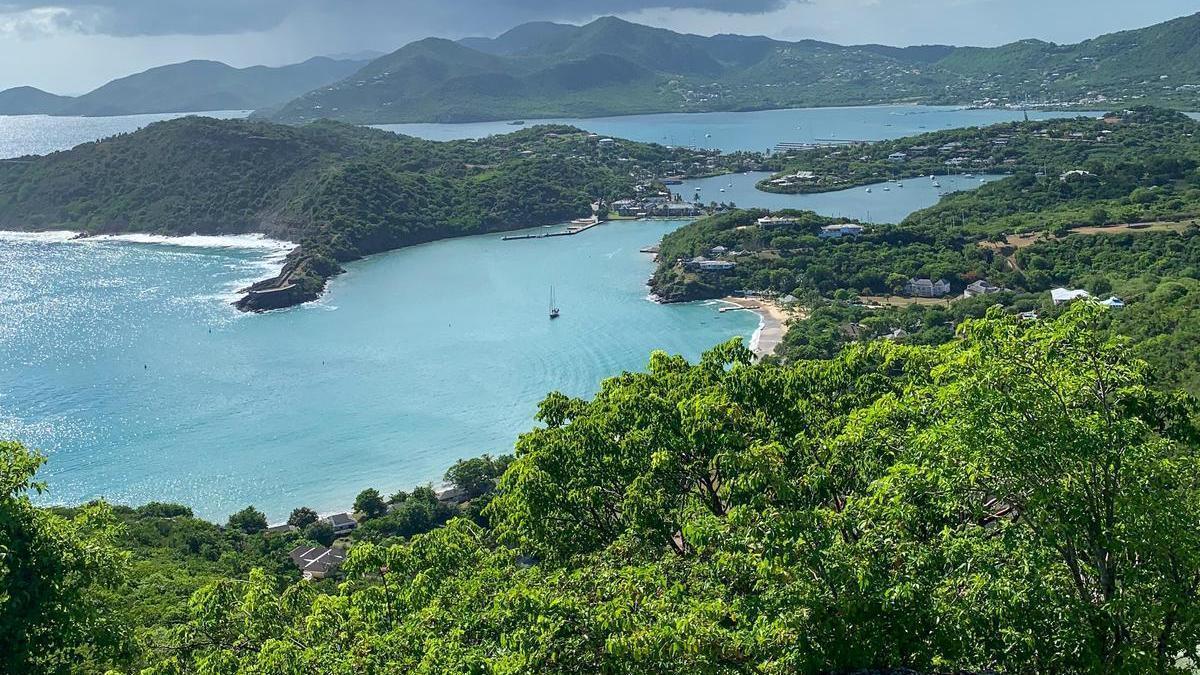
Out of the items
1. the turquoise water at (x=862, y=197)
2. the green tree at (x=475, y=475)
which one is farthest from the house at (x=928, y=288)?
the green tree at (x=475, y=475)

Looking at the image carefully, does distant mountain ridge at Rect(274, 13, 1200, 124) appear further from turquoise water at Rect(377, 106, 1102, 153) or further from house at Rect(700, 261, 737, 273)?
house at Rect(700, 261, 737, 273)

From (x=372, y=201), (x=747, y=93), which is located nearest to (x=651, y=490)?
(x=372, y=201)

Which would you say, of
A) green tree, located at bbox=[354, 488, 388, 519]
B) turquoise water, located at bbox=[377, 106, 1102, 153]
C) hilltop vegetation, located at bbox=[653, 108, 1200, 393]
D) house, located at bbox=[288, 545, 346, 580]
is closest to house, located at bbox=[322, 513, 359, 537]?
green tree, located at bbox=[354, 488, 388, 519]

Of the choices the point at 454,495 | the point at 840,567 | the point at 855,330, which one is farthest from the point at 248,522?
the point at 855,330

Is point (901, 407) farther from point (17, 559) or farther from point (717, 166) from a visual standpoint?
point (717, 166)

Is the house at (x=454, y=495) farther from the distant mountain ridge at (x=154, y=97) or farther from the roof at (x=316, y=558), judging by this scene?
the distant mountain ridge at (x=154, y=97)

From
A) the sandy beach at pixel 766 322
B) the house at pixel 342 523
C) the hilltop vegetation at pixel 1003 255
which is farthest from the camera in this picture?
the sandy beach at pixel 766 322
